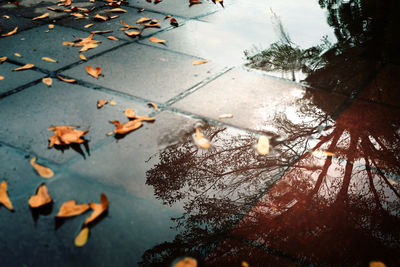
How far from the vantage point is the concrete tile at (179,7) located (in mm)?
4464

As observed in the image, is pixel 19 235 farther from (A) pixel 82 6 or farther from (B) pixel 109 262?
(A) pixel 82 6

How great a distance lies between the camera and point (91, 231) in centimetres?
157

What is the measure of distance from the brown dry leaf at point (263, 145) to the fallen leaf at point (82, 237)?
3.72 ft

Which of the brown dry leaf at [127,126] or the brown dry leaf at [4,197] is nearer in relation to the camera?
the brown dry leaf at [4,197]

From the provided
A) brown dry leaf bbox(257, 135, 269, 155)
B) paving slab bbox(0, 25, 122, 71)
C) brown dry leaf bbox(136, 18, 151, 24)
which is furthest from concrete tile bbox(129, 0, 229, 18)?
brown dry leaf bbox(257, 135, 269, 155)

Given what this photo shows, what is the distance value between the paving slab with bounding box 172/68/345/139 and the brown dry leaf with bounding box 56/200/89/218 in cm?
114

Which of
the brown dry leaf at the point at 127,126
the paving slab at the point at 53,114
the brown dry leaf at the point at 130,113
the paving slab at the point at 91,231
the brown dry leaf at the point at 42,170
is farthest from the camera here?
the brown dry leaf at the point at 130,113

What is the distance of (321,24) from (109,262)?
386cm

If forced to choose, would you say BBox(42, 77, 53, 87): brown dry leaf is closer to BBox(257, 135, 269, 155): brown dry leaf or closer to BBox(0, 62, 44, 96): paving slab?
BBox(0, 62, 44, 96): paving slab

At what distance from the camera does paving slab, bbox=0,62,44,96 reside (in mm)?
2688

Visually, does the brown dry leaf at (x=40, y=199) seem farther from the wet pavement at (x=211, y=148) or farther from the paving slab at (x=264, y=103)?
the paving slab at (x=264, y=103)

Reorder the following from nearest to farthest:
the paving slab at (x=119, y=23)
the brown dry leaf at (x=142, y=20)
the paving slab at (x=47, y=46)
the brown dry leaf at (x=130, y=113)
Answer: the brown dry leaf at (x=130, y=113) < the paving slab at (x=47, y=46) < the paving slab at (x=119, y=23) < the brown dry leaf at (x=142, y=20)

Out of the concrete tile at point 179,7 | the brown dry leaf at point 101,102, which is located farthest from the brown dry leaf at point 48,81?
the concrete tile at point 179,7

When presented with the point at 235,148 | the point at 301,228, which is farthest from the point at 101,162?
the point at 301,228
